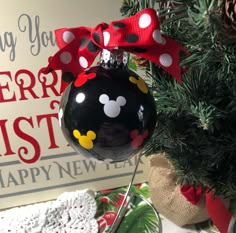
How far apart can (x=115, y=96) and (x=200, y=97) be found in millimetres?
92

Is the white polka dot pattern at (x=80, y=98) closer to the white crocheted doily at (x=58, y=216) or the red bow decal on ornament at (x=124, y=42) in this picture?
the red bow decal on ornament at (x=124, y=42)

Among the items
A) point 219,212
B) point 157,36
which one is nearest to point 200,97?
point 157,36

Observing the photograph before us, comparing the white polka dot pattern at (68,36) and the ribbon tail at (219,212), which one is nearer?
the white polka dot pattern at (68,36)

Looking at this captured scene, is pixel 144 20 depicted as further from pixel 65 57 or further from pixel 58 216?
pixel 58 216

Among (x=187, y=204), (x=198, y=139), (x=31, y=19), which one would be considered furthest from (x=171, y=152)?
(x=31, y=19)

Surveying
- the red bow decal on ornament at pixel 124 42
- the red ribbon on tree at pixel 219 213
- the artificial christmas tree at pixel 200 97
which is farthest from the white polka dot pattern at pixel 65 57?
the red ribbon on tree at pixel 219 213

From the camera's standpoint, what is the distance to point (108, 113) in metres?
0.34

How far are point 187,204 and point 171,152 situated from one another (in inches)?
5.8

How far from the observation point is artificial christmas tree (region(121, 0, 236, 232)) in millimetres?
333

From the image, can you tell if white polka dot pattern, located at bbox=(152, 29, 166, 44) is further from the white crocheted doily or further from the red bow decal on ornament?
the white crocheted doily

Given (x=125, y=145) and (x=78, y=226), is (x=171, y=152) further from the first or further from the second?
(x=78, y=226)

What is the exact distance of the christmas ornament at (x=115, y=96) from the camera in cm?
34

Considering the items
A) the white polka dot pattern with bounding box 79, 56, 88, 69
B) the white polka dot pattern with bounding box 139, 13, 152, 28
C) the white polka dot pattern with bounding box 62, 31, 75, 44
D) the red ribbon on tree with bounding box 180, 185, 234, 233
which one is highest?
the white polka dot pattern with bounding box 139, 13, 152, 28

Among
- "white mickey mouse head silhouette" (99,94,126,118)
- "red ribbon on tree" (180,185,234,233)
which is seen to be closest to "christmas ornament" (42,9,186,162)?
"white mickey mouse head silhouette" (99,94,126,118)
